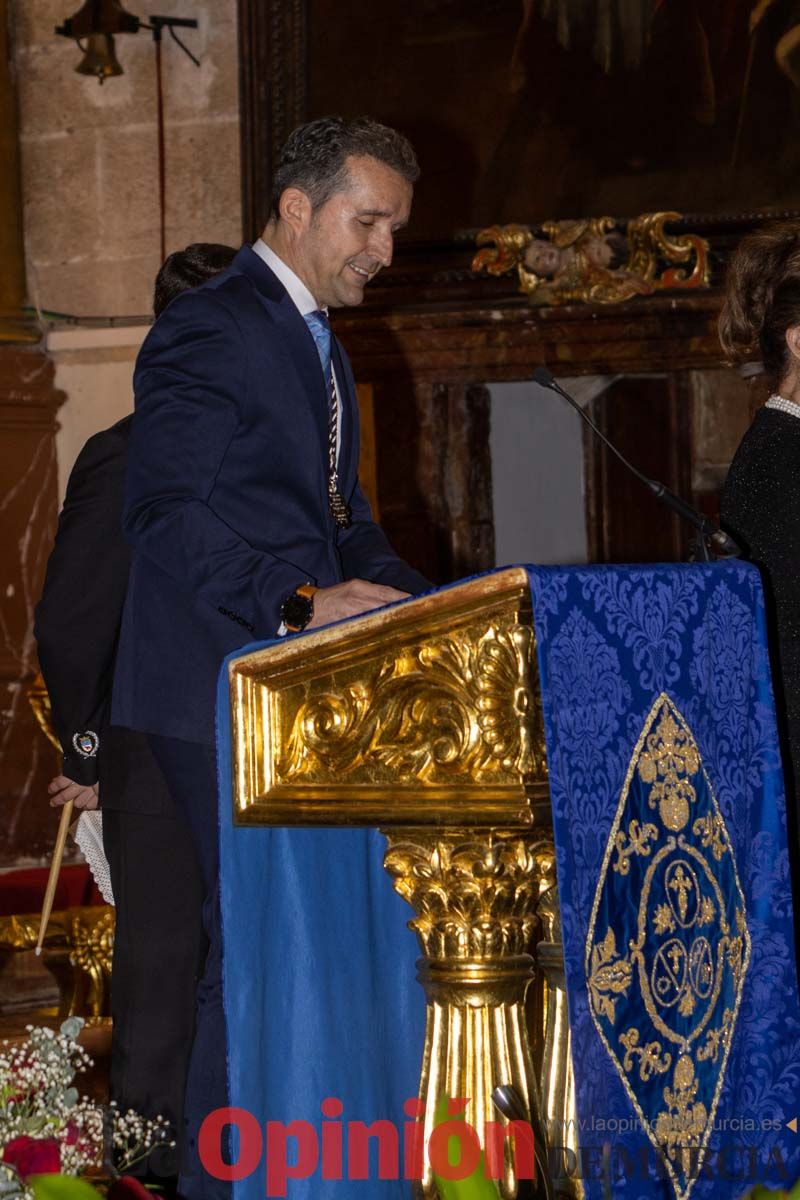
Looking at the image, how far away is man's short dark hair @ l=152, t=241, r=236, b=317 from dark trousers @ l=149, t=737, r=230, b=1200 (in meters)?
0.97

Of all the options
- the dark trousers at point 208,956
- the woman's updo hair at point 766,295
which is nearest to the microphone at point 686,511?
the woman's updo hair at point 766,295

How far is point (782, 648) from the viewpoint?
2.60m

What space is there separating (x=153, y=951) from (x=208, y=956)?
49 centimetres

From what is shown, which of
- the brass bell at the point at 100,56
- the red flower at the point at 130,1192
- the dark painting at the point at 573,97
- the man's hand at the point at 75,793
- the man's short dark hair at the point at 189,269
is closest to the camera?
the red flower at the point at 130,1192

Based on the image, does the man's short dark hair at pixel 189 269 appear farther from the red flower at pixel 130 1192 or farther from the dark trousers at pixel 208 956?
the red flower at pixel 130 1192

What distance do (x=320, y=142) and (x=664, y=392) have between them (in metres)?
4.60

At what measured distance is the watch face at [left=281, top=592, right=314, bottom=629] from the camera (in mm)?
2287

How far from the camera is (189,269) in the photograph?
3.19m

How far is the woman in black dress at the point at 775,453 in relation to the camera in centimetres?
259

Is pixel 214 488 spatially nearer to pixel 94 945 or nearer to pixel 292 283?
pixel 292 283

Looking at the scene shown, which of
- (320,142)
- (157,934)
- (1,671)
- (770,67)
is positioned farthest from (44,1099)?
(770,67)

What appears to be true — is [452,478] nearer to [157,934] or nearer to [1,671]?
[1,671]

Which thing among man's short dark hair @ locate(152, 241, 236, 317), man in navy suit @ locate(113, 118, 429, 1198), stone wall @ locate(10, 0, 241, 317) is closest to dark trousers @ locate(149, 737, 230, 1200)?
man in navy suit @ locate(113, 118, 429, 1198)

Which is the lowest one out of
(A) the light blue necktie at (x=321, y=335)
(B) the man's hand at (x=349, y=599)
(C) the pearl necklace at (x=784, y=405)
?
(B) the man's hand at (x=349, y=599)
